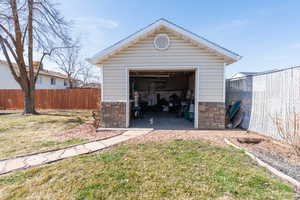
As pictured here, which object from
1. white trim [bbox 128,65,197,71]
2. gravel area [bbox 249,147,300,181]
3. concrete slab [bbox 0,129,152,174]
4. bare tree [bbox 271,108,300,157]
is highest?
white trim [bbox 128,65,197,71]

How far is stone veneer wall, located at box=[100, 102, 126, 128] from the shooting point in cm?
655

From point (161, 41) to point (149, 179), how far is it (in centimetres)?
541

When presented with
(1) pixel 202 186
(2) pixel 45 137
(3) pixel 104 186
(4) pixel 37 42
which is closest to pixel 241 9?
(1) pixel 202 186

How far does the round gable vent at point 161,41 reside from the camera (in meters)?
6.26

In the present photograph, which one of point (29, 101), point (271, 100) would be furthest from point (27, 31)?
point (271, 100)

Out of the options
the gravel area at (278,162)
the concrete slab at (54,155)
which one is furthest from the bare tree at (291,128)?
the concrete slab at (54,155)

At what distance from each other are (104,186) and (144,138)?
2.68 m

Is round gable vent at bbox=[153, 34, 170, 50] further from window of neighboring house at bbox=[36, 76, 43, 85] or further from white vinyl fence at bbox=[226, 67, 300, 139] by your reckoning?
window of neighboring house at bbox=[36, 76, 43, 85]

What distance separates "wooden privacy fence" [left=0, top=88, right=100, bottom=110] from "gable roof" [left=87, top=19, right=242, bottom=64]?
826 centimetres

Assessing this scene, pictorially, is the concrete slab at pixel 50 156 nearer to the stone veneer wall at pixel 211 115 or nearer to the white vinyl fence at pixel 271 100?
the stone veneer wall at pixel 211 115

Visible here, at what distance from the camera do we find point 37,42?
10.6 m

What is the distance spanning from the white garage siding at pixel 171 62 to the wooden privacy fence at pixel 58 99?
26.2ft

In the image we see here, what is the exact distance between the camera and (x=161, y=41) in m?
6.29

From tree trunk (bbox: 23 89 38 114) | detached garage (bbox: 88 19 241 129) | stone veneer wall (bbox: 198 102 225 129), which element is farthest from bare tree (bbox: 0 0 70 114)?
stone veneer wall (bbox: 198 102 225 129)
